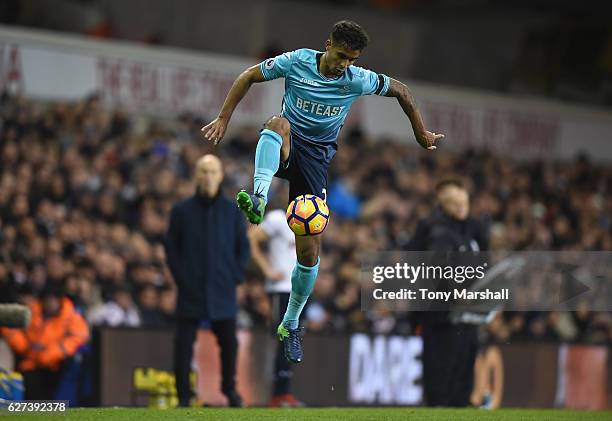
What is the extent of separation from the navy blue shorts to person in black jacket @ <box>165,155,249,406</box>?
2.10 m

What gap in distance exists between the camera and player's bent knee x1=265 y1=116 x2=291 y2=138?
9.02 m

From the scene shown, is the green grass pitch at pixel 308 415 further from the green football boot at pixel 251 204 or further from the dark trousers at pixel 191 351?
the green football boot at pixel 251 204

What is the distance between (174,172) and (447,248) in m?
6.34

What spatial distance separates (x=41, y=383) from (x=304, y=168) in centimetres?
426

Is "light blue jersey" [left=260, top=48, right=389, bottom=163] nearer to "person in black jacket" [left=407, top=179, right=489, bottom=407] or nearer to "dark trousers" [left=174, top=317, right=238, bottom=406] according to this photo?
"dark trousers" [left=174, top=317, right=238, bottom=406]

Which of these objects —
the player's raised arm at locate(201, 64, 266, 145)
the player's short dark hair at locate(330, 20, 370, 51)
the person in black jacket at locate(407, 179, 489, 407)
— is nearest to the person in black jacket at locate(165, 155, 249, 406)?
the person in black jacket at locate(407, 179, 489, 407)

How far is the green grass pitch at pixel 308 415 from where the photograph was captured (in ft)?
29.8

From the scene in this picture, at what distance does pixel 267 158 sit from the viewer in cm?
892

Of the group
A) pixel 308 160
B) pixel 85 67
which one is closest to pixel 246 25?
pixel 85 67

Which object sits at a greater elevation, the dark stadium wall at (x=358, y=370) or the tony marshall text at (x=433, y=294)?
the tony marshall text at (x=433, y=294)

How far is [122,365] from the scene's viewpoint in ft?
41.7

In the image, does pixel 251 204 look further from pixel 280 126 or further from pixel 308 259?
pixel 308 259

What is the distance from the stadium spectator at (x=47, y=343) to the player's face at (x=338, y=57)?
4403 mm

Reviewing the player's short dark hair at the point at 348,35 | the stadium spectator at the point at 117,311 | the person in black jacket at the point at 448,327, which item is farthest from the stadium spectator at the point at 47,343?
the player's short dark hair at the point at 348,35
